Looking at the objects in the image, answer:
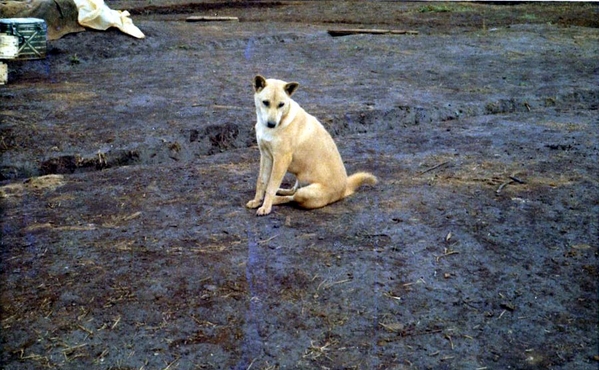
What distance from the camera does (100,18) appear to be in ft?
43.0

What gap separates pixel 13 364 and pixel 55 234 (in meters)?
1.72

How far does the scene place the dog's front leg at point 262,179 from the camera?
5.90 meters

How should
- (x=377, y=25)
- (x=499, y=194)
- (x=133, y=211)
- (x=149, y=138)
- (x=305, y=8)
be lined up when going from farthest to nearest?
1. (x=305, y=8)
2. (x=377, y=25)
3. (x=149, y=138)
4. (x=499, y=194)
5. (x=133, y=211)

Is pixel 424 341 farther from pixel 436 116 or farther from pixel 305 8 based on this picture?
pixel 305 8

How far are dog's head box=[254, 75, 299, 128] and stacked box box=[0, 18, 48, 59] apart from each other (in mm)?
7013

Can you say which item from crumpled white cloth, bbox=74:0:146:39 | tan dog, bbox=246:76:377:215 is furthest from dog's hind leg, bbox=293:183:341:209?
crumpled white cloth, bbox=74:0:146:39

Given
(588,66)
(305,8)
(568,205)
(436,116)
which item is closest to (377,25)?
(305,8)

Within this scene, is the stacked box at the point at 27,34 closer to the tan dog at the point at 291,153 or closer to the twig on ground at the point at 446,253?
the tan dog at the point at 291,153

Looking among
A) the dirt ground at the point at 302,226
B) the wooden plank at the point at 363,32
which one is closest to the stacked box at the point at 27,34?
the dirt ground at the point at 302,226

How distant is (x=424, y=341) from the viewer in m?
4.05

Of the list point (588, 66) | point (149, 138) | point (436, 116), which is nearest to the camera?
point (149, 138)

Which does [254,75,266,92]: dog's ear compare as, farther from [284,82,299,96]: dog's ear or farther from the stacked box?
the stacked box

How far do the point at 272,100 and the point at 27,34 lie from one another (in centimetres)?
740

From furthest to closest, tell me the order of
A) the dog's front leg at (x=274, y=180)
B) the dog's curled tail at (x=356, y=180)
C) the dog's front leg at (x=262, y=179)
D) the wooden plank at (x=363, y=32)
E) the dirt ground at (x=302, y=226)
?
the wooden plank at (x=363, y=32) → the dog's curled tail at (x=356, y=180) → the dog's front leg at (x=262, y=179) → the dog's front leg at (x=274, y=180) → the dirt ground at (x=302, y=226)
